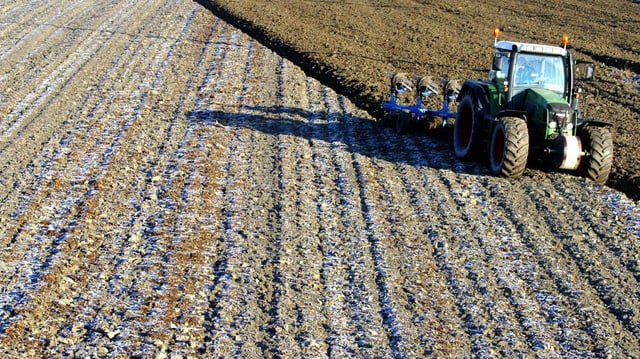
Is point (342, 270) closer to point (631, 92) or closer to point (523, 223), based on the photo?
point (523, 223)

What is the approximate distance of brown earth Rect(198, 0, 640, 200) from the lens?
50.8 feet

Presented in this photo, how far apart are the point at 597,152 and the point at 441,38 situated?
38.0 ft

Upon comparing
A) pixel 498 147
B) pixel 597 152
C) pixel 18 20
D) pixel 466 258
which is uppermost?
pixel 597 152

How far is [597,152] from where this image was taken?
10602 mm

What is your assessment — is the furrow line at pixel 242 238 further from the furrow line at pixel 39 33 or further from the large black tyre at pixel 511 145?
the furrow line at pixel 39 33

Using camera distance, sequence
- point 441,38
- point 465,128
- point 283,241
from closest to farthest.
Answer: point 283,241
point 465,128
point 441,38

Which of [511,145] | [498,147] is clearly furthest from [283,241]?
[498,147]

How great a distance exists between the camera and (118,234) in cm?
915

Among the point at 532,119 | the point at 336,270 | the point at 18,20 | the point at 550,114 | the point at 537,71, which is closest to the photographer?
the point at 336,270

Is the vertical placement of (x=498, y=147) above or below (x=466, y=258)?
above

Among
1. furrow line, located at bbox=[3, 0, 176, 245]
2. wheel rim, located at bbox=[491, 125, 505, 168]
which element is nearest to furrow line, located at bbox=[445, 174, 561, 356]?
wheel rim, located at bbox=[491, 125, 505, 168]

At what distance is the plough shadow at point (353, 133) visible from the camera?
1202cm

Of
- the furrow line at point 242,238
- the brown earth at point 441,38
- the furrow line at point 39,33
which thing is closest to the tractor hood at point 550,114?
the brown earth at point 441,38

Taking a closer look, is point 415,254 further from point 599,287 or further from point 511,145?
point 511,145
